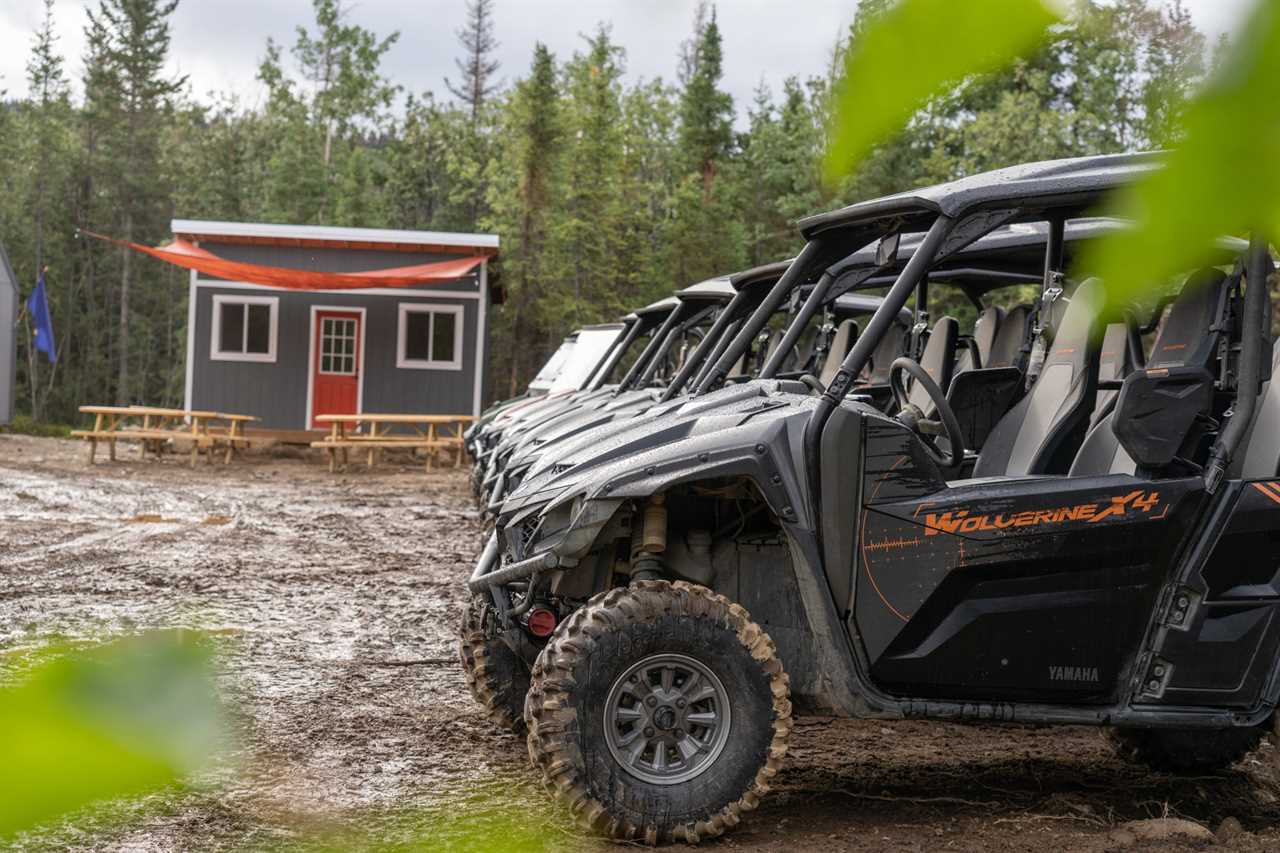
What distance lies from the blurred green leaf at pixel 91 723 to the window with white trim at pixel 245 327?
82.9 feet

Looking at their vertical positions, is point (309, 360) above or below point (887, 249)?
below

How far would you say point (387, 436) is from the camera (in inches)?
889

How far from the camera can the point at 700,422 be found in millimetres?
4738

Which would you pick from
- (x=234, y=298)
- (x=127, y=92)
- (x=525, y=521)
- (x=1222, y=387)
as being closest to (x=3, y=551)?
(x=525, y=521)

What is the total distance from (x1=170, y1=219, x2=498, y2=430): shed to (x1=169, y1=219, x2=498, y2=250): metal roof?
0.07ft

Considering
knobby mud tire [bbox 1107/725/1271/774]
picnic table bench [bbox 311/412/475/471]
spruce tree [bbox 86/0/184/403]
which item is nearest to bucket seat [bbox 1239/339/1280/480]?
knobby mud tire [bbox 1107/725/1271/774]

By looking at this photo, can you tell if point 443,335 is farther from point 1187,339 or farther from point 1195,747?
point 1187,339

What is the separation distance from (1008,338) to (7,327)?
85.7 feet

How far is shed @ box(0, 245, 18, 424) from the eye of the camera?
28547mm

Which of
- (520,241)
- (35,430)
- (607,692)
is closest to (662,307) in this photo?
(607,692)

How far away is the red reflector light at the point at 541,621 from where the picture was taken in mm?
4871

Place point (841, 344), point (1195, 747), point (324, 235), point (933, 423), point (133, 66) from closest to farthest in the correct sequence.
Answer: point (133, 66), point (933, 423), point (1195, 747), point (841, 344), point (324, 235)

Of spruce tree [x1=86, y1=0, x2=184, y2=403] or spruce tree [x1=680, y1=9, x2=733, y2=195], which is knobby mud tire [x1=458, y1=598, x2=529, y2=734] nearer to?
spruce tree [x1=680, y1=9, x2=733, y2=195]

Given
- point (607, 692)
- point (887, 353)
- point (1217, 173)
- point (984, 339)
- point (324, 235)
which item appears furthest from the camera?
point (324, 235)
